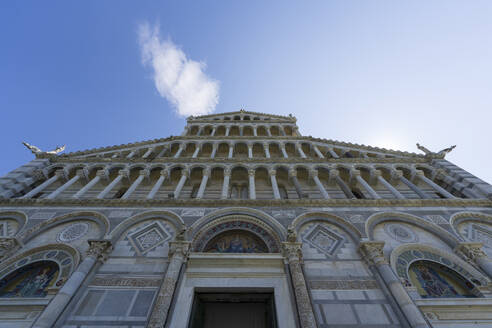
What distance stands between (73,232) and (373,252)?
9308mm

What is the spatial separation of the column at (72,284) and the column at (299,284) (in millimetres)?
5163

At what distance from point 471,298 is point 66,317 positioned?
9.53 metres

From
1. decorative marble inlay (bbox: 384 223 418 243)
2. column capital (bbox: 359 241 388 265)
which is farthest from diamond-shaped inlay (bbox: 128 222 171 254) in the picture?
decorative marble inlay (bbox: 384 223 418 243)

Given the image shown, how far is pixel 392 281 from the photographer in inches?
240

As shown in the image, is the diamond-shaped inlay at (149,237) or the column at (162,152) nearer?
the diamond-shaped inlay at (149,237)

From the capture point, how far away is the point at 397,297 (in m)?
5.81

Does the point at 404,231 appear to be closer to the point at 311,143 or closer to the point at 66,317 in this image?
the point at 311,143

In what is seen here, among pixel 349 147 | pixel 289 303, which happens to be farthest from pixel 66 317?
pixel 349 147

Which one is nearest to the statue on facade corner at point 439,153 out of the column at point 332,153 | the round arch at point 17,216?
the column at point 332,153

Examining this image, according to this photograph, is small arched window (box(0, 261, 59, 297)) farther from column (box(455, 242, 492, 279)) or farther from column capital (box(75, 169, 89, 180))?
column (box(455, 242, 492, 279))

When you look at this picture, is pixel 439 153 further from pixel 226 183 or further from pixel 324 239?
pixel 226 183

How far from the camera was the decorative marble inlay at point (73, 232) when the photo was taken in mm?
8002

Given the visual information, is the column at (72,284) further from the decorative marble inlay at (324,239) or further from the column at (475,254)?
the column at (475,254)

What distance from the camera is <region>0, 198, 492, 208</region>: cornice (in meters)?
9.03
